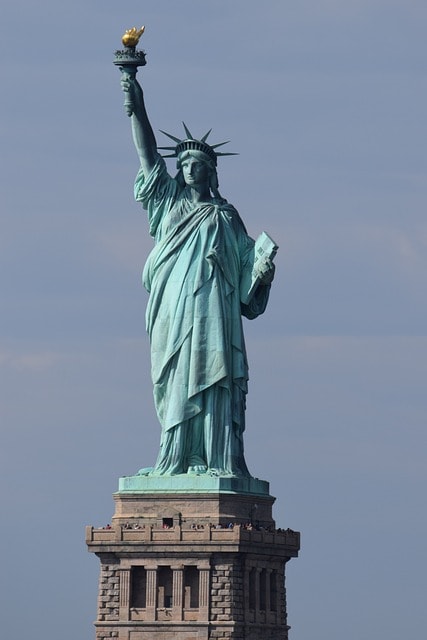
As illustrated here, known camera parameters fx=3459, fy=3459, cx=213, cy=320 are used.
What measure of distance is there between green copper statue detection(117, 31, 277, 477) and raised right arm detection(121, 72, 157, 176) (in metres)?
0.02

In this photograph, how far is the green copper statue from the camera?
276 feet

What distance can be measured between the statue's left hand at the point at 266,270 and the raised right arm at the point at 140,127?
3.80 m

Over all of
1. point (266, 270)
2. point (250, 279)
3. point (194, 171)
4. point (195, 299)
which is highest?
point (194, 171)

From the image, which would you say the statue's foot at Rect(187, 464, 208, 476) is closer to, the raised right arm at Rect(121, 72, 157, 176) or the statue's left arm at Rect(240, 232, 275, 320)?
the statue's left arm at Rect(240, 232, 275, 320)

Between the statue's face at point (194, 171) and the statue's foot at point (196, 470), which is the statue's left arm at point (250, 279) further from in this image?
the statue's foot at point (196, 470)

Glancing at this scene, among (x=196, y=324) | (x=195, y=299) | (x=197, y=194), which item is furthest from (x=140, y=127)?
(x=196, y=324)

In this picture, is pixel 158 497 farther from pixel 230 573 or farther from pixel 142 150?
pixel 142 150

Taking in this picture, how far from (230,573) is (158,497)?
2.60 metres

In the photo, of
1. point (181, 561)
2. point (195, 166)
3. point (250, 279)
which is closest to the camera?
point (181, 561)

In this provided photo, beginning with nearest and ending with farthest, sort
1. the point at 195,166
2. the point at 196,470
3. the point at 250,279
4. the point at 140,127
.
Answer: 1. the point at 196,470
2. the point at 140,127
3. the point at 250,279
4. the point at 195,166

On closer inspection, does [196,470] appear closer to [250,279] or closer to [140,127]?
[250,279]

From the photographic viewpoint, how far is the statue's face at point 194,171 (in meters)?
85.4

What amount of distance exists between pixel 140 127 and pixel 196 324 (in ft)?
16.7

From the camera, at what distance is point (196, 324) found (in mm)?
84375
